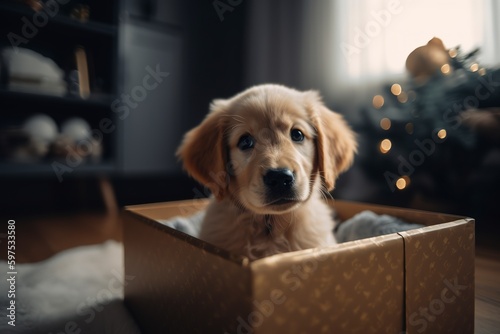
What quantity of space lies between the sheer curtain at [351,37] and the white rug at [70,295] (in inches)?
95.3

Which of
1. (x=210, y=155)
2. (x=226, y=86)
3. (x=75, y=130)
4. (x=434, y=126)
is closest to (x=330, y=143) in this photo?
(x=210, y=155)

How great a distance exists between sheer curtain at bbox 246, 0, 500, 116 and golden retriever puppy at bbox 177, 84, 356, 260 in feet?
5.69

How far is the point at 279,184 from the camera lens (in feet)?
3.10

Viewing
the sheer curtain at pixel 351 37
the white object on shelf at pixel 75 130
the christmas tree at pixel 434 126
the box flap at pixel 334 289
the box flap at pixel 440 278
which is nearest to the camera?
the box flap at pixel 334 289

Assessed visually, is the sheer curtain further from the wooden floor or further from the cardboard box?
the cardboard box

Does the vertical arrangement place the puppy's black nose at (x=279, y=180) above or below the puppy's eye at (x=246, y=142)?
below

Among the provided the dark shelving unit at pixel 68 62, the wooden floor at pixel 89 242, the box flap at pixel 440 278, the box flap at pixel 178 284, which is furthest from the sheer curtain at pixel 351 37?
the box flap at pixel 178 284

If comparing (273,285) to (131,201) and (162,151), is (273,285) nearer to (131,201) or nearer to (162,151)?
(162,151)

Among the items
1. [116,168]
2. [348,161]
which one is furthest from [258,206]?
[116,168]

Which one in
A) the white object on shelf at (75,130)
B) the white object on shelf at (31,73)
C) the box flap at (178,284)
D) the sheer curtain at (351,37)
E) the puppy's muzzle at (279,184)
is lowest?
the box flap at (178,284)

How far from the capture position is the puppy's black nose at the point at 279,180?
939 millimetres

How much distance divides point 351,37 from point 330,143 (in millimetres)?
2238

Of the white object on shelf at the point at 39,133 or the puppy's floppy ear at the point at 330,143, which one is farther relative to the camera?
the white object on shelf at the point at 39,133

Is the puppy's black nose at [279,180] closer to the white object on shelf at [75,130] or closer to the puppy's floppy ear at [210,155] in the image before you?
the puppy's floppy ear at [210,155]
